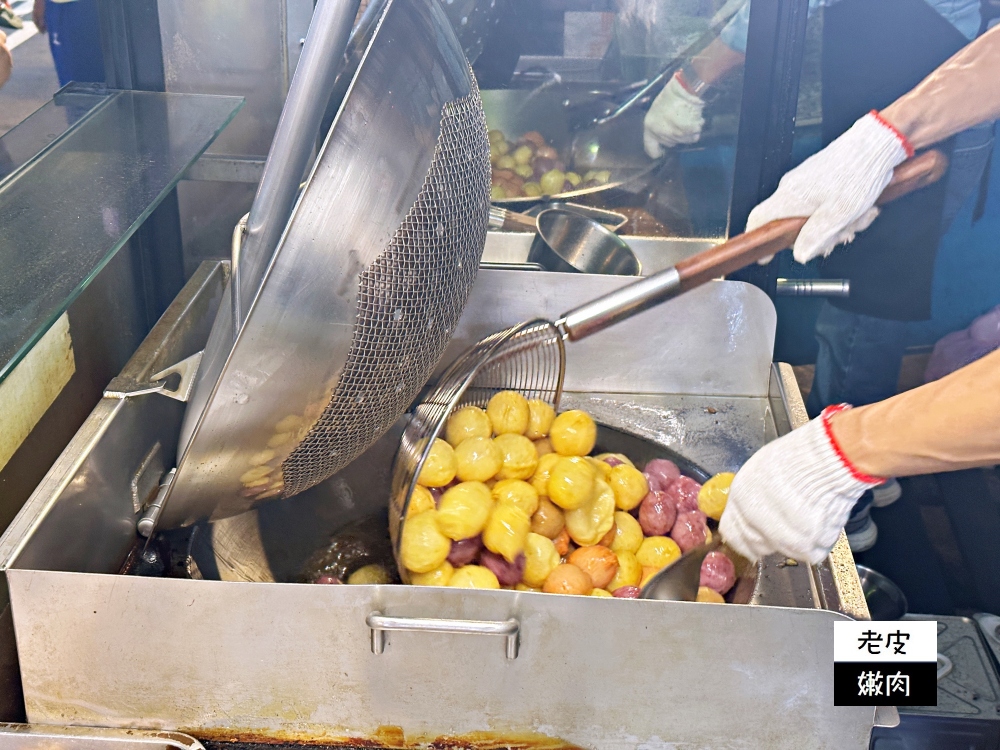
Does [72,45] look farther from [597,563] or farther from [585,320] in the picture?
[597,563]

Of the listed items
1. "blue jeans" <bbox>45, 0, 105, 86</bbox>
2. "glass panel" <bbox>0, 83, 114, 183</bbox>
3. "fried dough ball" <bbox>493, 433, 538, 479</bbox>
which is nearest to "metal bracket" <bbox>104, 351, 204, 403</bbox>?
"glass panel" <bbox>0, 83, 114, 183</bbox>

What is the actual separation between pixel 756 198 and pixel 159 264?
51.6 inches

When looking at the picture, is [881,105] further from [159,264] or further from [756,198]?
[159,264]

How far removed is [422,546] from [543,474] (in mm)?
278

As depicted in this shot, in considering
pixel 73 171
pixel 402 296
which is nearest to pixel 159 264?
pixel 73 171

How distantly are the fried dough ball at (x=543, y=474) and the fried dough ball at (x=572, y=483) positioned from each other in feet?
0.11

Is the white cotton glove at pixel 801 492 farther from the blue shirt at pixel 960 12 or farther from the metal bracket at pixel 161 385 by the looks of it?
the blue shirt at pixel 960 12

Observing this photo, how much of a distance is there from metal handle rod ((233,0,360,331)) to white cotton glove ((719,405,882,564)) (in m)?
0.67

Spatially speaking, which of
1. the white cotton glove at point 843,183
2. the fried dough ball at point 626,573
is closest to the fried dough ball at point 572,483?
the fried dough ball at point 626,573

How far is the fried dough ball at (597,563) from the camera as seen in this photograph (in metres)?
1.21

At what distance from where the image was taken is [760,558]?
3.83ft

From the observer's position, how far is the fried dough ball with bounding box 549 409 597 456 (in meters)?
1.37

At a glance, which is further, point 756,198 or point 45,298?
point 756,198

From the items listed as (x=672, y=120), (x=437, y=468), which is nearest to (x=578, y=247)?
(x=672, y=120)
